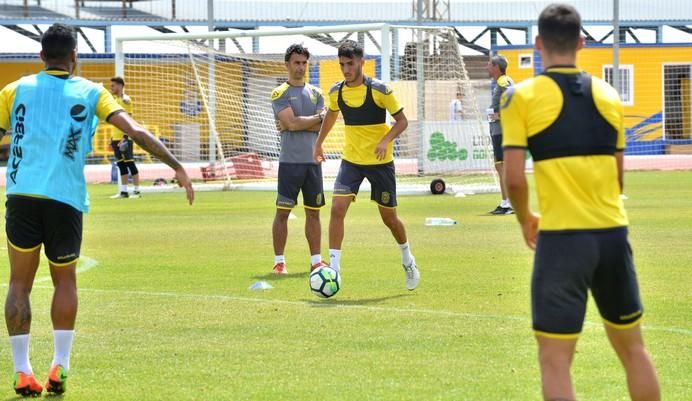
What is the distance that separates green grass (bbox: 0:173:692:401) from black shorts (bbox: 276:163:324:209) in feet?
2.66

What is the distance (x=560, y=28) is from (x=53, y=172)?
126 inches

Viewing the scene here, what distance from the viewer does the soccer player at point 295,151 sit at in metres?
13.5

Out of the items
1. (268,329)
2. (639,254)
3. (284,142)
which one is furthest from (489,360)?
(639,254)

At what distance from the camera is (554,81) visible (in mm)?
5539

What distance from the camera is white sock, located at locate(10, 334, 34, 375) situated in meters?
7.43

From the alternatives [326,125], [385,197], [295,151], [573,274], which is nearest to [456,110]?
[295,151]

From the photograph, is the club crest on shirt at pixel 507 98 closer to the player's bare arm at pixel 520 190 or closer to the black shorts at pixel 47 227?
the player's bare arm at pixel 520 190

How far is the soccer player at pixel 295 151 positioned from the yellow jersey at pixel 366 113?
3.79 feet

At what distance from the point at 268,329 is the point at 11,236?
2.72 metres

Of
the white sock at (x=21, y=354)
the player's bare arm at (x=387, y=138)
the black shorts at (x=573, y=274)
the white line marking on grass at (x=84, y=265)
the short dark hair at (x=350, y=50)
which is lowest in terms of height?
the white line marking on grass at (x=84, y=265)

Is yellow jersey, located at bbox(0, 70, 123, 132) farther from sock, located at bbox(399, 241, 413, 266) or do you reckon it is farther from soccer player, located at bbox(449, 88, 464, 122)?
soccer player, located at bbox(449, 88, 464, 122)

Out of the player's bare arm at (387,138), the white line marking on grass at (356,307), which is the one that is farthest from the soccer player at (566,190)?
the player's bare arm at (387,138)

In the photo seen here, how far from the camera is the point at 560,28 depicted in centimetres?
554

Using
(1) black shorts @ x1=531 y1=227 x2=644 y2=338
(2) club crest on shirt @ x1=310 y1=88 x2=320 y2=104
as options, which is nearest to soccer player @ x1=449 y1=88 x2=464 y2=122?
(2) club crest on shirt @ x1=310 y1=88 x2=320 y2=104
